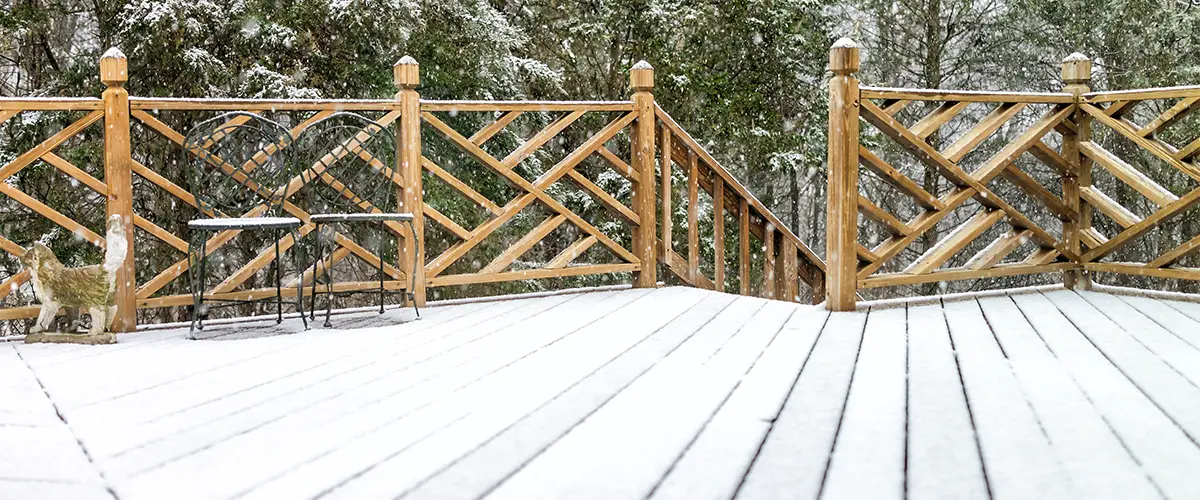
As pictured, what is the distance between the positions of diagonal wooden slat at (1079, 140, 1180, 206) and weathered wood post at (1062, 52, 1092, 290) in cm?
6

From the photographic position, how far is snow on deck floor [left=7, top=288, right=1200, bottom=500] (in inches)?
59.9

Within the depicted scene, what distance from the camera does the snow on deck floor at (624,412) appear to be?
1.52 m

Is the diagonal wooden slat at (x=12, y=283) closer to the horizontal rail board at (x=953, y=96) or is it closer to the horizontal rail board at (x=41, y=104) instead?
the horizontal rail board at (x=41, y=104)

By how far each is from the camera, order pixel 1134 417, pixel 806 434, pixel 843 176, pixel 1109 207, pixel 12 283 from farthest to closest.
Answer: pixel 1109 207
pixel 843 176
pixel 12 283
pixel 1134 417
pixel 806 434

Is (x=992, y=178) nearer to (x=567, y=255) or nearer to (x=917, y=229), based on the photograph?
(x=917, y=229)

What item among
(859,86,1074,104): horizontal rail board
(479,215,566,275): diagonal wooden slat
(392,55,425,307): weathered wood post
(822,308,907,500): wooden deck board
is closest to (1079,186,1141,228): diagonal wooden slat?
(859,86,1074,104): horizontal rail board

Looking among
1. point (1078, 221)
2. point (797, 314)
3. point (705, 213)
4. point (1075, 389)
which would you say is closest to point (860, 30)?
point (705, 213)

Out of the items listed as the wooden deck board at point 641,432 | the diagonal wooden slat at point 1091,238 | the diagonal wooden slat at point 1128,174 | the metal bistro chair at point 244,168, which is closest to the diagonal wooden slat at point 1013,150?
the diagonal wooden slat at point 1128,174

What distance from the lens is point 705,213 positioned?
8.09 m

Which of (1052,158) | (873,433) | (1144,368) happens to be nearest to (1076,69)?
(1052,158)

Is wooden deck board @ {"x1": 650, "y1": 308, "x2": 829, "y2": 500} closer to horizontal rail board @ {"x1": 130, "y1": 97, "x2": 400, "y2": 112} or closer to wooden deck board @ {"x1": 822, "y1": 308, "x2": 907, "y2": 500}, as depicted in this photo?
wooden deck board @ {"x1": 822, "y1": 308, "x2": 907, "y2": 500}

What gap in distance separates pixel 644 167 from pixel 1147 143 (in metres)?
2.14

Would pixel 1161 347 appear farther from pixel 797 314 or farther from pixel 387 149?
pixel 387 149

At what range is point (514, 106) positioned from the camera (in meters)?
4.13
